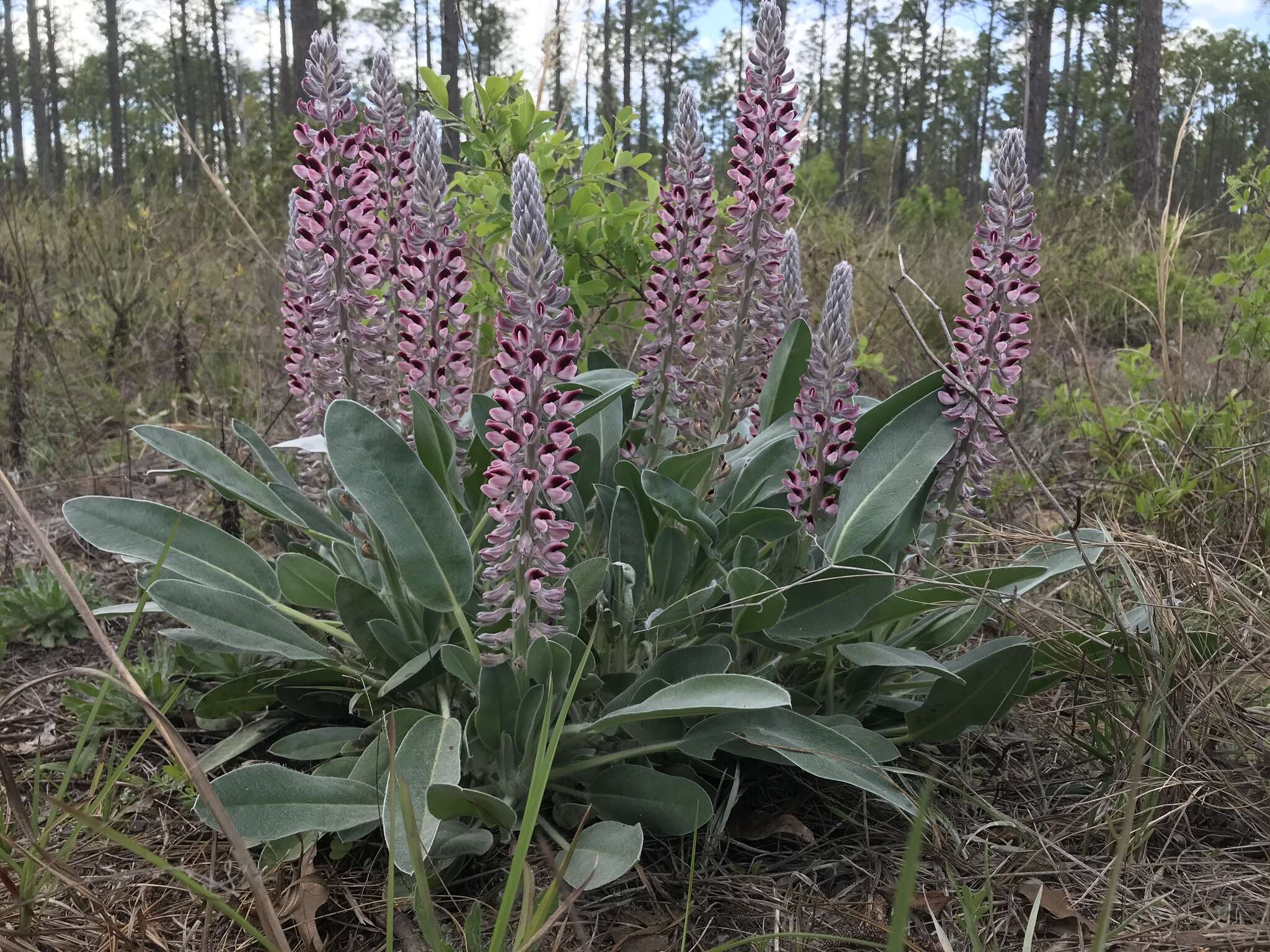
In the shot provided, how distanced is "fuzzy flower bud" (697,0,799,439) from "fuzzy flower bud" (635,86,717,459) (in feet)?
0.19

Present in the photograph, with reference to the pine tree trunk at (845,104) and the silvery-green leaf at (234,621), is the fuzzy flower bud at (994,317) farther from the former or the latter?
the pine tree trunk at (845,104)

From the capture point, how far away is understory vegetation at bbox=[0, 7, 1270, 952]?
1.53 m

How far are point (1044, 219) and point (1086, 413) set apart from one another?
6.62 meters

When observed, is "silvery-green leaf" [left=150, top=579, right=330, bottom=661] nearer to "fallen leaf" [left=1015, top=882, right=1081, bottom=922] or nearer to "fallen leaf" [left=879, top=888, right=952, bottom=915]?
"fallen leaf" [left=879, top=888, right=952, bottom=915]

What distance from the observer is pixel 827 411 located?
6.10 ft

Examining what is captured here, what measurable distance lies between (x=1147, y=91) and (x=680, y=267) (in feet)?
48.3

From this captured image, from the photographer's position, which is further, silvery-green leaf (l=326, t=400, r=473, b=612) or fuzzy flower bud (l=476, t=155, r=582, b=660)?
silvery-green leaf (l=326, t=400, r=473, b=612)

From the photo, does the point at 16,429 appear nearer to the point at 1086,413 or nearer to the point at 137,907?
the point at 137,907

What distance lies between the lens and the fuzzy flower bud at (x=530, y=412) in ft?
4.75

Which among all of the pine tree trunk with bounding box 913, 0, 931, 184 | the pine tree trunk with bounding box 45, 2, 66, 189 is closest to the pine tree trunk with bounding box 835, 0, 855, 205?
the pine tree trunk with bounding box 913, 0, 931, 184

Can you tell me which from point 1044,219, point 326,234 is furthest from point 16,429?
point 1044,219

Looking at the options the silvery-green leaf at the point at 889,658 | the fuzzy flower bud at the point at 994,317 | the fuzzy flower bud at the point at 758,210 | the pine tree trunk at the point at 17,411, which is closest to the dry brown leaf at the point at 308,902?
the silvery-green leaf at the point at 889,658

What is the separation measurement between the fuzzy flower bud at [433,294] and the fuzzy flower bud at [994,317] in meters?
1.00

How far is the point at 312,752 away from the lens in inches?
74.8
